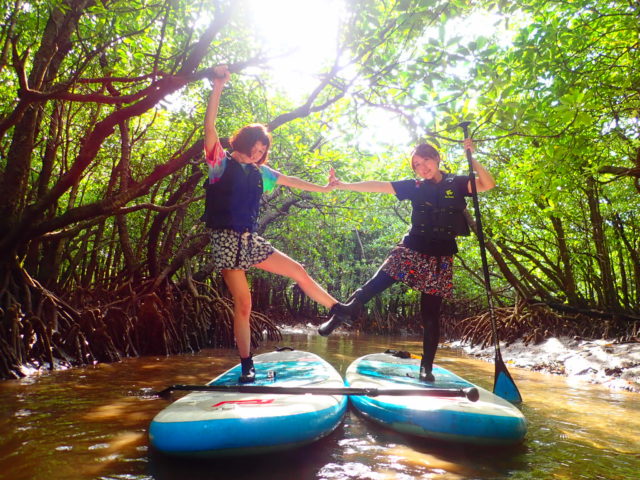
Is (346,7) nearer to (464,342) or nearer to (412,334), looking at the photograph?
(464,342)

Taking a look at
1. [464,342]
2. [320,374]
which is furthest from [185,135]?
[464,342]

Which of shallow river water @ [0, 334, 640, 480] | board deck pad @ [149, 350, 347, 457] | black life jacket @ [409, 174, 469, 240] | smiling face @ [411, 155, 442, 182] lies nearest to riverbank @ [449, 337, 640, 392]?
shallow river water @ [0, 334, 640, 480]

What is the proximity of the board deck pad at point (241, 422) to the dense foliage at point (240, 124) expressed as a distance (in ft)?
6.75

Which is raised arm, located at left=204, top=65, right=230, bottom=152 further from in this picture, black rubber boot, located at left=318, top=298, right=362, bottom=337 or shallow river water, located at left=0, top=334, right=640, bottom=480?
shallow river water, located at left=0, top=334, right=640, bottom=480

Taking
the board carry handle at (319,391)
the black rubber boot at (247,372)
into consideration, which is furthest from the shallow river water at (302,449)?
the black rubber boot at (247,372)

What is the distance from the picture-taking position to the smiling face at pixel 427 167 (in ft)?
11.3

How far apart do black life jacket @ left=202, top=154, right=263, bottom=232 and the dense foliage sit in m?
0.69

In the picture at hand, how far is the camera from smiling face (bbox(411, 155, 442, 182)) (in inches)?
135

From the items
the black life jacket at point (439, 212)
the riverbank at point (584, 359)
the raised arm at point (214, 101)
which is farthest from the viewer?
the riverbank at point (584, 359)

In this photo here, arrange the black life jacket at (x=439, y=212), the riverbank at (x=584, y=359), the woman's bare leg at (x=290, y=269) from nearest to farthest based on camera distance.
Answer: the woman's bare leg at (x=290, y=269) → the black life jacket at (x=439, y=212) → the riverbank at (x=584, y=359)

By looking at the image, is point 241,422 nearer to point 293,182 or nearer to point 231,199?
point 231,199

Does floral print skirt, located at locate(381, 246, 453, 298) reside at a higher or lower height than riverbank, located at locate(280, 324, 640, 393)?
higher

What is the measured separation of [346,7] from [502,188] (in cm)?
598

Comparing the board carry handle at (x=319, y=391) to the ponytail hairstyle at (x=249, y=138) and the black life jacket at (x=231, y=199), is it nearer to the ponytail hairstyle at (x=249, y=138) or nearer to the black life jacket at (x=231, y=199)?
the black life jacket at (x=231, y=199)
